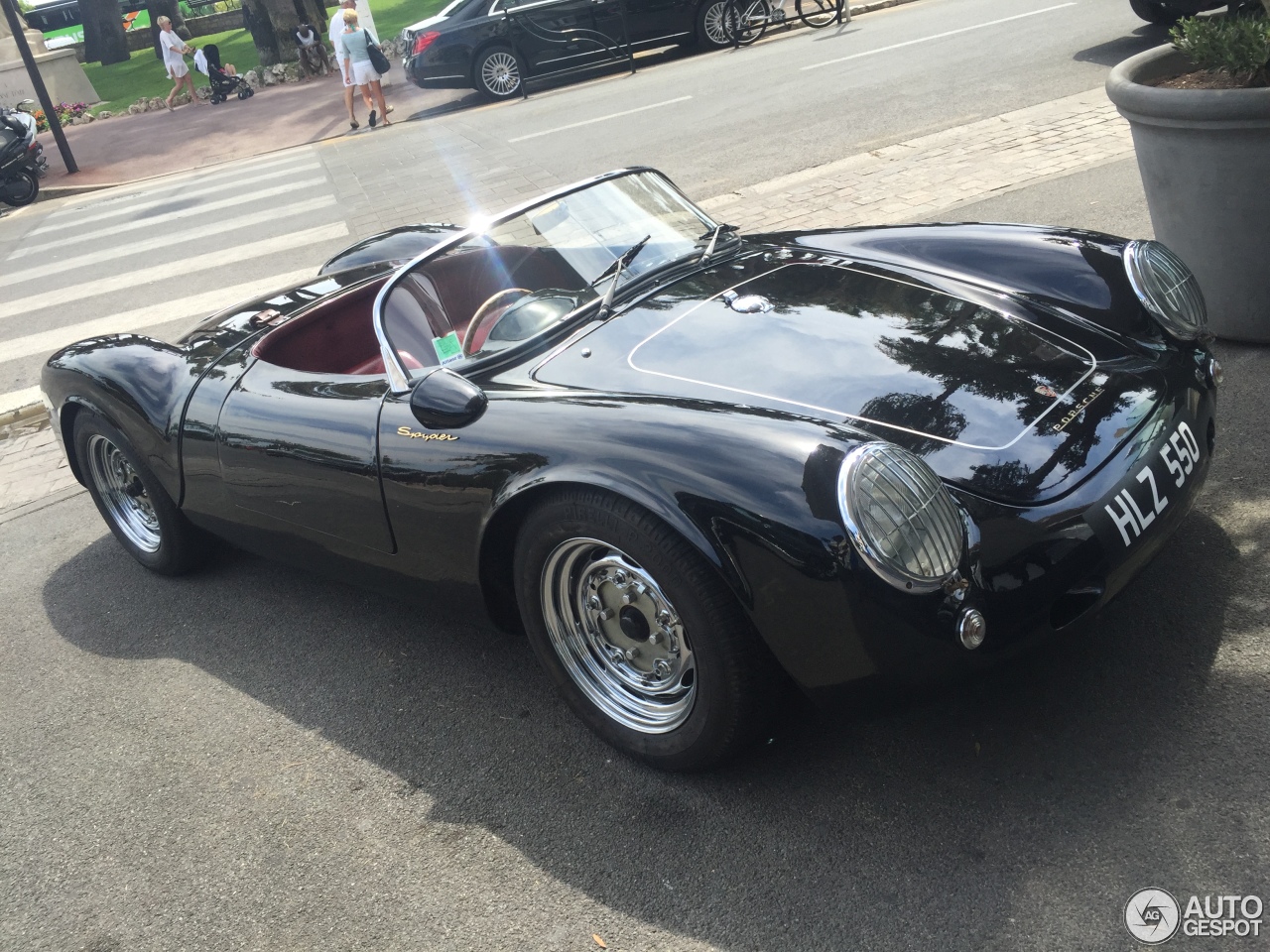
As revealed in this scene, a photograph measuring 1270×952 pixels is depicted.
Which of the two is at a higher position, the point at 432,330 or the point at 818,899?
the point at 432,330

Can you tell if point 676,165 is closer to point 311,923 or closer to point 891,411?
point 891,411

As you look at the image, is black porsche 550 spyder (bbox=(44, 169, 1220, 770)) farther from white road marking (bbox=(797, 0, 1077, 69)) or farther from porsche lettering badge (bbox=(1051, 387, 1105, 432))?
white road marking (bbox=(797, 0, 1077, 69))

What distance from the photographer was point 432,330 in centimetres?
353

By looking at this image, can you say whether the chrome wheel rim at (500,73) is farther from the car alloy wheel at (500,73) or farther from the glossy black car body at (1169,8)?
the glossy black car body at (1169,8)

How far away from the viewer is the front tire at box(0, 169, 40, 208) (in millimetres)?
15156

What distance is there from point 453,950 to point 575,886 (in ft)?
1.00

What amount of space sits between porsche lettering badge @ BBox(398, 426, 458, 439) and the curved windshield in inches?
12.4

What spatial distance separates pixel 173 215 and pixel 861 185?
8.03 meters

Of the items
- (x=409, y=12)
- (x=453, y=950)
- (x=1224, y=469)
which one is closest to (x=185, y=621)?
(x=453, y=950)

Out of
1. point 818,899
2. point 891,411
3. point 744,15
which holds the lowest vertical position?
point 818,899

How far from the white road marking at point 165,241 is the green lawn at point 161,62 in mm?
14792

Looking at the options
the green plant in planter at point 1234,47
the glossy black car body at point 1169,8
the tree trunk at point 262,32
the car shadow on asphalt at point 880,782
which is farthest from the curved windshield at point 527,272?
the tree trunk at point 262,32

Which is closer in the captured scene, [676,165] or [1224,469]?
[1224,469]

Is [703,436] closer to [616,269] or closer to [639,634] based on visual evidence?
[639,634]
